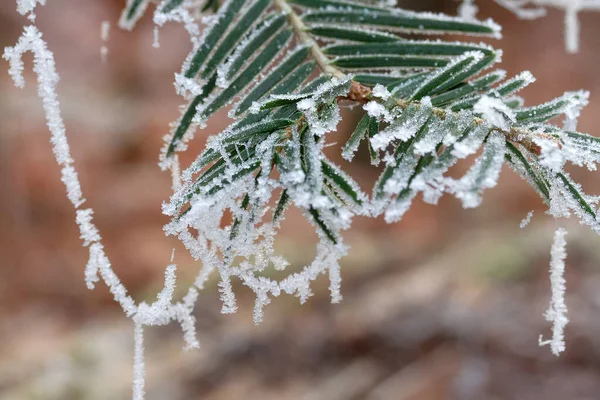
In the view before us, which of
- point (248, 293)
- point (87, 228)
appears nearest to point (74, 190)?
point (87, 228)

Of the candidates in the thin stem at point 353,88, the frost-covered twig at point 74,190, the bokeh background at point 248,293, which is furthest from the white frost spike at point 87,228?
the bokeh background at point 248,293

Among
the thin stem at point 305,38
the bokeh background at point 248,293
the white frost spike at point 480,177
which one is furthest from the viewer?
the bokeh background at point 248,293

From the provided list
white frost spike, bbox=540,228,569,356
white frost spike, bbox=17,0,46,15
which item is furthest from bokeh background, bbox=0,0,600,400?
white frost spike, bbox=17,0,46,15

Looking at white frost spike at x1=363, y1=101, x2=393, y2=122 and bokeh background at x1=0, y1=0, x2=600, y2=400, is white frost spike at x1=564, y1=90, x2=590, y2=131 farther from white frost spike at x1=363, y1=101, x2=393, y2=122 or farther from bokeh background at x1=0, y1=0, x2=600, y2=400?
bokeh background at x1=0, y1=0, x2=600, y2=400

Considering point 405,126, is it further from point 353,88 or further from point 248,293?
point 248,293

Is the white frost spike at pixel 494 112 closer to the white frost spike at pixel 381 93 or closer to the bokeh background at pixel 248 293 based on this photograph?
the white frost spike at pixel 381 93

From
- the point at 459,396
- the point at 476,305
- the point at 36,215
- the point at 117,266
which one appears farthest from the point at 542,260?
the point at 36,215
